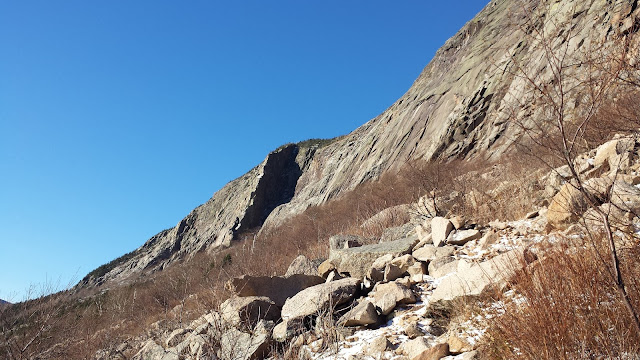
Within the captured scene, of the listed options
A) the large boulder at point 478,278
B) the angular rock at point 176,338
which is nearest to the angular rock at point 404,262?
the large boulder at point 478,278

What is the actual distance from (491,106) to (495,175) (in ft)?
34.8

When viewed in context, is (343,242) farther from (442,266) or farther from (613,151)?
(613,151)

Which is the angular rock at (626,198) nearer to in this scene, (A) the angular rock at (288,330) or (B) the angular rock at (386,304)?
(B) the angular rock at (386,304)

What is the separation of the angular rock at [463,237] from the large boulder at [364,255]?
2.32ft

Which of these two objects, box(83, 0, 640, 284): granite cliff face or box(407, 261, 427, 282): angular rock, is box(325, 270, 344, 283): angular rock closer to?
box(407, 261, 427, 282): angular rock

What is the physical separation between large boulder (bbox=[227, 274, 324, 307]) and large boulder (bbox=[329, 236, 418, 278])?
698 mm

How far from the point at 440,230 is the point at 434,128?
801 inches

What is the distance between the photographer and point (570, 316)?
2.25 metres

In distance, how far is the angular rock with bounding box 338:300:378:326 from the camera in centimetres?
A: 388

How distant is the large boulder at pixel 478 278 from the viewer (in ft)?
10.6

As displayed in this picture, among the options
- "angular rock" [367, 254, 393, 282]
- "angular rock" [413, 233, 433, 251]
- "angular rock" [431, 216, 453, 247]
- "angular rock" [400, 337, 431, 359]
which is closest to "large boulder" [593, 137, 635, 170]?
"angular rock" [431, 216, 453, 247]

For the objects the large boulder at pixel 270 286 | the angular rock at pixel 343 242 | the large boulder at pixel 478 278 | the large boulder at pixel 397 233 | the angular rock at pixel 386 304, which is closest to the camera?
the large boulder at pixel 478 278

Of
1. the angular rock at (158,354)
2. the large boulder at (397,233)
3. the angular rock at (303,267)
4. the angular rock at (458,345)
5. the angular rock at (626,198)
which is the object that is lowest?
the angular rock at (458,345)

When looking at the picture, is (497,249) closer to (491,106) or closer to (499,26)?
(491,106)
